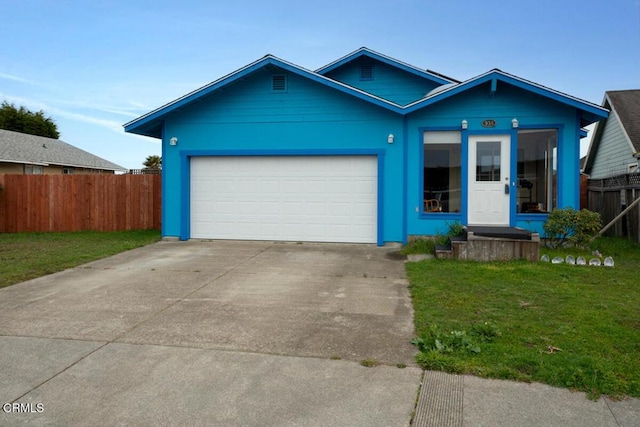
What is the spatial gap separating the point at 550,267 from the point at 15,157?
77.7 feet

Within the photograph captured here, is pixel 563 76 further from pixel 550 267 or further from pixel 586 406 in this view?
pixel 586 406

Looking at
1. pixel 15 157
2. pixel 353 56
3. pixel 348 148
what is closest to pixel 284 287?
pixel 348 148

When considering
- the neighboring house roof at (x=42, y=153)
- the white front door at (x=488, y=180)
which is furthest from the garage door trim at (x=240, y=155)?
the neighboring house roof at (x=42, y=153)

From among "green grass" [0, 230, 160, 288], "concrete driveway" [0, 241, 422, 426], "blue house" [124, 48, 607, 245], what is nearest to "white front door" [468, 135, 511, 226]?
"blue house" [124, 48, 607, 245]

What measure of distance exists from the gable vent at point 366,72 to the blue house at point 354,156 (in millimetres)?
3026

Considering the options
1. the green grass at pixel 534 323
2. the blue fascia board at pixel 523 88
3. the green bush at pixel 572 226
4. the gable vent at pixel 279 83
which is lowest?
the green grass at pixel 534 323

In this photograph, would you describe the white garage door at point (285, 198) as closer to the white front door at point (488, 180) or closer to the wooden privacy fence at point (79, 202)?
the white front door at point (488, 180)

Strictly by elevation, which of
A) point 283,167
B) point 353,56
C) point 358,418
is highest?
point 353,56

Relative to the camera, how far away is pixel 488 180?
10.4m

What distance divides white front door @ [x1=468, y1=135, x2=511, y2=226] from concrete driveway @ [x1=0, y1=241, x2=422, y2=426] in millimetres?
3903

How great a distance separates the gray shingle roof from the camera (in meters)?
15.1

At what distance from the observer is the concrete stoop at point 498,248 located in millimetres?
8562

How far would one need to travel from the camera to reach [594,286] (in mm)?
6473

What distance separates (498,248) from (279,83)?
634 centimetres
